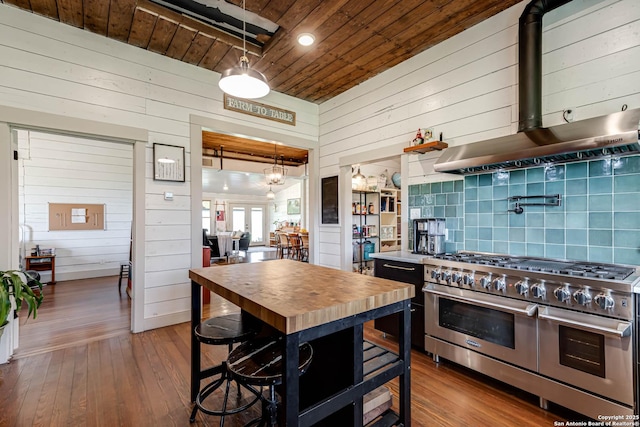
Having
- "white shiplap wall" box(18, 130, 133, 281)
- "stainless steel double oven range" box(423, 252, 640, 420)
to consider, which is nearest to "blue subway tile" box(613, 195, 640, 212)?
"stainless steel double oven range" box(423, 252, 640, 420)

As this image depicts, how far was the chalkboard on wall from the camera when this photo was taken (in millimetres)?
4395

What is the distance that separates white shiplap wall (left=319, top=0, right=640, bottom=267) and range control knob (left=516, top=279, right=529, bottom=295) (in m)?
1.29

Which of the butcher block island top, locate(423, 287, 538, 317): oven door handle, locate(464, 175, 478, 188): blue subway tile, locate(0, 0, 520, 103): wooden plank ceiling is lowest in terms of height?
locate(423, 287, 538, 317): oven door handle

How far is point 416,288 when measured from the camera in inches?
105

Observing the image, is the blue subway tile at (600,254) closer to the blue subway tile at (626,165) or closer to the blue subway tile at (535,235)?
the blue subway tile at (535,235)

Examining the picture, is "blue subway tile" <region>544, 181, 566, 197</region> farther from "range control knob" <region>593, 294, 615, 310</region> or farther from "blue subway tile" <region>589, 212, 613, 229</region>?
"range control knob" <region>593, 294, 615, 310</region>

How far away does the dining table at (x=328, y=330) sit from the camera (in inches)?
43.2

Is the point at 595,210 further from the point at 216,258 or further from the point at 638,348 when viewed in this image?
the point at 216,258

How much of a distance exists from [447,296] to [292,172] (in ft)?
23.6

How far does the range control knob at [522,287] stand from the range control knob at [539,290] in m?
0.03

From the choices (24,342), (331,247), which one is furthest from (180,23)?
(24,342)

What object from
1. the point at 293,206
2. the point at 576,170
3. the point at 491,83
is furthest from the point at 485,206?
the point at 293,206

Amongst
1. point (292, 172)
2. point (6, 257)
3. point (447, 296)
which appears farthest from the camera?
point (292, 172)

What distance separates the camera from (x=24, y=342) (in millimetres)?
2939
